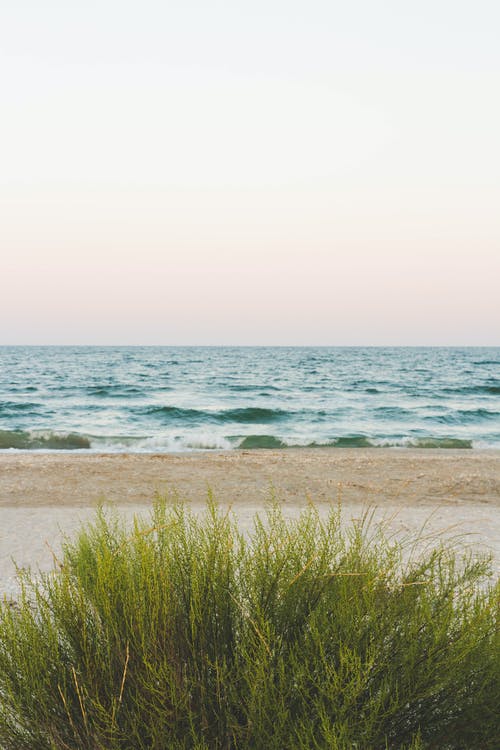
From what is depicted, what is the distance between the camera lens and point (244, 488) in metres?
10.2

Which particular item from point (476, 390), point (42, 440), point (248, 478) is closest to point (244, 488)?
point (248, 478)

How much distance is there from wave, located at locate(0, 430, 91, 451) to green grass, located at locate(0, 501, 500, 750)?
16518 mm

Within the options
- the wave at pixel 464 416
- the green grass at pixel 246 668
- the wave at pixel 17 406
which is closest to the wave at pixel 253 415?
the wave at pixel 464 416

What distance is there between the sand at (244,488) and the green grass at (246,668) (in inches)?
113

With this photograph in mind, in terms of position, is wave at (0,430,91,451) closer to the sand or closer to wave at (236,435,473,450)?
the sand

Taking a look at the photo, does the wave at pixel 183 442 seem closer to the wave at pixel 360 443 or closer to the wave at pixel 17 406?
the wave at pixel 360 443

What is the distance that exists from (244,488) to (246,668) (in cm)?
811

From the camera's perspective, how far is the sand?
712cm

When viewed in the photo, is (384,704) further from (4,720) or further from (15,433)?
(15,433)

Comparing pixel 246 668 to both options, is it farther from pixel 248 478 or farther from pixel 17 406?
pixel 17 406

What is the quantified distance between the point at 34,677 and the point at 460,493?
8.81m

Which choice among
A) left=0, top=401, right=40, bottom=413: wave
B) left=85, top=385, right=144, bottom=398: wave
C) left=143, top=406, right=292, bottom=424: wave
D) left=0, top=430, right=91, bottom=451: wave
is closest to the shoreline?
left=0, top=430, right=91, bottom=451: wave

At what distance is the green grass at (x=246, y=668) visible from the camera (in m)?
1.99

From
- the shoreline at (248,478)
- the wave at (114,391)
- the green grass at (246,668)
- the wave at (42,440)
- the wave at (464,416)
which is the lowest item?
the wave at (42,440)
